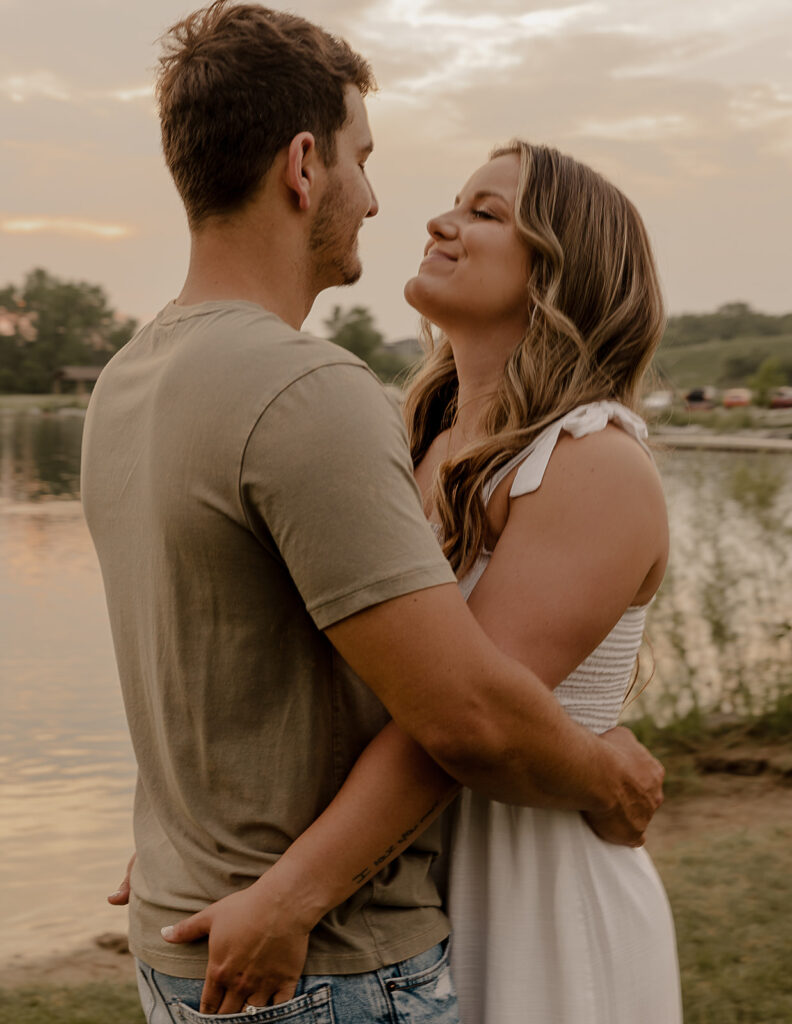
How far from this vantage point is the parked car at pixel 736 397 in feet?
28.5

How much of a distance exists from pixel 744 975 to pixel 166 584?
315cm

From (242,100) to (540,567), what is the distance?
704mm

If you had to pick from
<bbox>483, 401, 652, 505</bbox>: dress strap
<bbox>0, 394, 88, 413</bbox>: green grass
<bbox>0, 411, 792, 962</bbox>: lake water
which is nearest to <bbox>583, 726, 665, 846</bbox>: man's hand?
<bbox>483, 401, 652, 505</bbox>: dress strap

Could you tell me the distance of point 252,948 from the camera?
49.6 inches

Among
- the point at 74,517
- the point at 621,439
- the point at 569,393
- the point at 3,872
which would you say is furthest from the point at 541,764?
the point at 74,517

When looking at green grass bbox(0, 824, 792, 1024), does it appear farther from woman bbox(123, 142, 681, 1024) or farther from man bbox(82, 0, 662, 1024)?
man bbox(82, 0, 662, 1024)

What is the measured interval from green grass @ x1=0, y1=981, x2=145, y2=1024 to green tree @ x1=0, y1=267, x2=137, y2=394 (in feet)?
67.9

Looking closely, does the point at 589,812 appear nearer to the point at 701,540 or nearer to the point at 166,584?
the point at 166,584

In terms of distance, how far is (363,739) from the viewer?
1.34 meters

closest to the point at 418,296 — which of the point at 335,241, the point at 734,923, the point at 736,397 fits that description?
the point at 335,241

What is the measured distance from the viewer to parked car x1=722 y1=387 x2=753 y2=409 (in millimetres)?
8695

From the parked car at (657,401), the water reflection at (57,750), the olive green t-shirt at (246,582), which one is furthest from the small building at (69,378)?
the olive green t-shirt at (246,582)

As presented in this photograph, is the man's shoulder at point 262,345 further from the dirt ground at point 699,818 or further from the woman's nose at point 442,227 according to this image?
the dirt ground at point 699,818

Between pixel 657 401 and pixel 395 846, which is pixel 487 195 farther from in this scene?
pixel 395 846
